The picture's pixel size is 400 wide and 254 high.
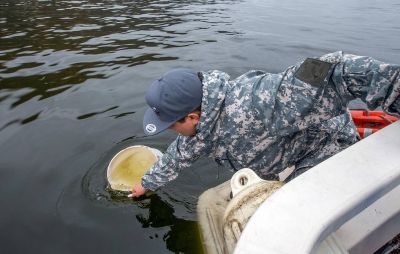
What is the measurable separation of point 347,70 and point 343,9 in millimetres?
14306

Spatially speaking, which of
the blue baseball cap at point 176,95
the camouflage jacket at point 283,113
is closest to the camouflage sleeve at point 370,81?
the camouflage jacket at point 283,113

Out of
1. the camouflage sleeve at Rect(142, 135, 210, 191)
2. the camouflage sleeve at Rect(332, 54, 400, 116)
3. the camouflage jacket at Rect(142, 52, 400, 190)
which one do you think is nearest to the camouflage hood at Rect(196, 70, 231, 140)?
the camouflage jacket at Rect(142, 52, 400, 190)

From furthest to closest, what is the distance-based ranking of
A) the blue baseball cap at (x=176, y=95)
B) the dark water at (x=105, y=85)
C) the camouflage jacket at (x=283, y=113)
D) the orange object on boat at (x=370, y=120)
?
the orange object on boat at (x=370, y=120), the dark water at (x=105, y=85), the blue baseball cap at (x=176, y=95), the camouflage jacket at (x=283, y=113)

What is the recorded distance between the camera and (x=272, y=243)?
1305 millimetres

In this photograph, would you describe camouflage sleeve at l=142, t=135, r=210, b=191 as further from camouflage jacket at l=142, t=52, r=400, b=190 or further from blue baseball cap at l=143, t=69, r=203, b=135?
blue baseball cap at l=143, t=69, r=203, b=135

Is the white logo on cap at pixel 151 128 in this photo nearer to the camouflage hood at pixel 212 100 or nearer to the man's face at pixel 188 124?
the man's face at pixel 188 124

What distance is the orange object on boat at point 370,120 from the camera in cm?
362

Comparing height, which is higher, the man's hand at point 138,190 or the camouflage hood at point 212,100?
the camouflage hood at point 212,100

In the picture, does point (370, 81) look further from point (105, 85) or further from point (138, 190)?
point (105, 85)

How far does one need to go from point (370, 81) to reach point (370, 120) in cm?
177

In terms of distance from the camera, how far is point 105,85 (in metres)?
6.45

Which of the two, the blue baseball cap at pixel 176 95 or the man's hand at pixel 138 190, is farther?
the man's hand at pixel 138 190

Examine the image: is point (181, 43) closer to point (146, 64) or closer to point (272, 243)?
point (146, 64)

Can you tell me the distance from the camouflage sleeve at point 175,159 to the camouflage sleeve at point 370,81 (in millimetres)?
1121
